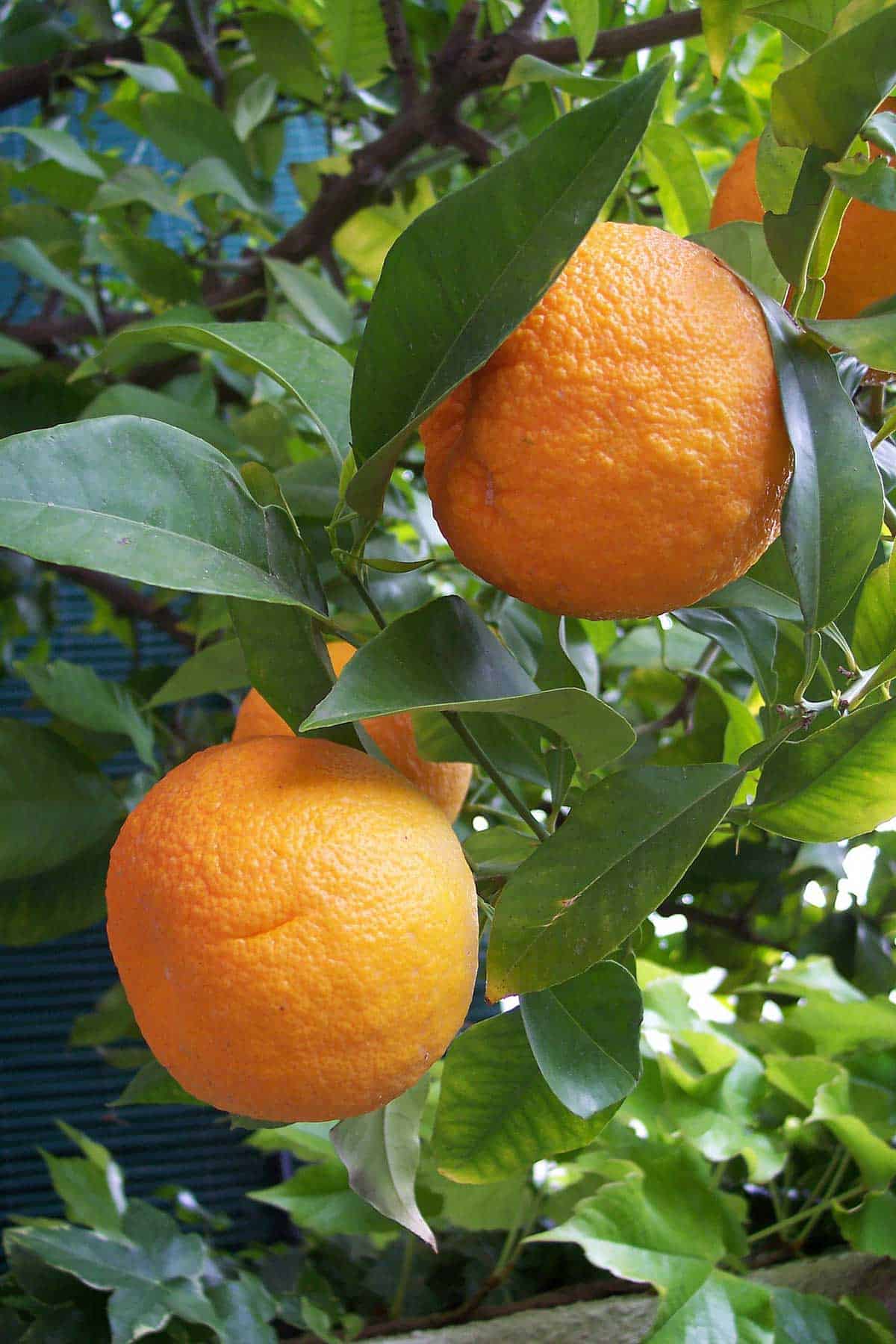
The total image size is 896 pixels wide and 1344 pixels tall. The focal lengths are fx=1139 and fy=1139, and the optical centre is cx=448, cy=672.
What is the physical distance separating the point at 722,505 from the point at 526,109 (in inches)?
22.3

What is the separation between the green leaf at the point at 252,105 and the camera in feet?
2.79

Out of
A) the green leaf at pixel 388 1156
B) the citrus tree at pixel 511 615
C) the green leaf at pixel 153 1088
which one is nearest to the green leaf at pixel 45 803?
the citrus tree at pixel 511 615

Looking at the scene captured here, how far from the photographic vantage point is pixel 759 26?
713 millimetres

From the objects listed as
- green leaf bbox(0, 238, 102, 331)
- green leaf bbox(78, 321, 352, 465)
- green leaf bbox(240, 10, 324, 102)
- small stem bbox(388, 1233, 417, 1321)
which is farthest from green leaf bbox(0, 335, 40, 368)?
small stem bbox(388, 1233, 417, 1321)

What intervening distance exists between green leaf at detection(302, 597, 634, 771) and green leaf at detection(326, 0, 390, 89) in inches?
23.7

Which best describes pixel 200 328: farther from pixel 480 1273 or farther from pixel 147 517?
pixel 480 1273

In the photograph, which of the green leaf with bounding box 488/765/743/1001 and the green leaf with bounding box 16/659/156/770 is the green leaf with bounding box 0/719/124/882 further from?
the green leaf with bounding box 488/765/743/1001

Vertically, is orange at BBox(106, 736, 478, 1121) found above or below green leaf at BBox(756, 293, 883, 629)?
below

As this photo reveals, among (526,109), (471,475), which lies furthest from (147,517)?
(526,109)

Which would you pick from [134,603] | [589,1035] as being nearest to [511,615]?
[589,1035]

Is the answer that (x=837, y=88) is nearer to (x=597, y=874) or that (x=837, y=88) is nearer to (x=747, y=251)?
(x=747, y=251)

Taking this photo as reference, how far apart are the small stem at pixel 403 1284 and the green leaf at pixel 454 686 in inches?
25.8

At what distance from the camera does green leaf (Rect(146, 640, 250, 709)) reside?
1.67 feet

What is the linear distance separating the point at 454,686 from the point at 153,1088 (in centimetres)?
30
